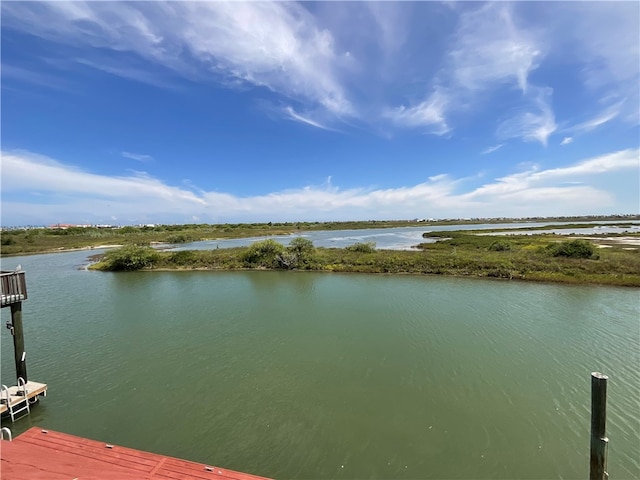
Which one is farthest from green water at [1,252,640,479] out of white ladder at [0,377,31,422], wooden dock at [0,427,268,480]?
wooden dock at [0,427,268,480]

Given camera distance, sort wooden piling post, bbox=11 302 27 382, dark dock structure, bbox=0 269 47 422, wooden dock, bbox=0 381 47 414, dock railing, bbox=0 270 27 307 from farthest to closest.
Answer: wooden piling post, bbox=11 302 27 382
dock railing, bbox=0 270 27 307
dark dock structure, bbox=0 269 47 422
wooden dock, bbox=0 381 47 414

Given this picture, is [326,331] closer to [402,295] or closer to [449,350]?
[449,350]

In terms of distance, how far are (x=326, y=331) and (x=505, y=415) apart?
864 centimetres

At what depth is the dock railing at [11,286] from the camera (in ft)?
30.6

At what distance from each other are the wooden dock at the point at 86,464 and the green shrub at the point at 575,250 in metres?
42.7

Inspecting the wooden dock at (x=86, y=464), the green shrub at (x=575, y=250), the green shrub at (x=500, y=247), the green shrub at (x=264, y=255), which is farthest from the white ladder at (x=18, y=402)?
the green shrub at (x=500, y=247)

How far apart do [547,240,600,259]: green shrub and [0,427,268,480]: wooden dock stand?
4266cm

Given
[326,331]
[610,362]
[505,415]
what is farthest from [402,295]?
[505,415]

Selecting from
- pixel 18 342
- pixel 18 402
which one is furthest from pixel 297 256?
pixel 18 402

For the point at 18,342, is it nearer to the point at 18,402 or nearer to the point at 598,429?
the point at 18,402

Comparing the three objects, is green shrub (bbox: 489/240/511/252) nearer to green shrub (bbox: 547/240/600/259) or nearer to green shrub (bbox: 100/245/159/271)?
green shrub (bbox: 547/240/600/259)

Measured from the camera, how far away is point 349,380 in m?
11.3

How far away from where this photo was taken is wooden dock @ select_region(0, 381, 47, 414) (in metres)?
8.75

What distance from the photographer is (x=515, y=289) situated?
24.5m
